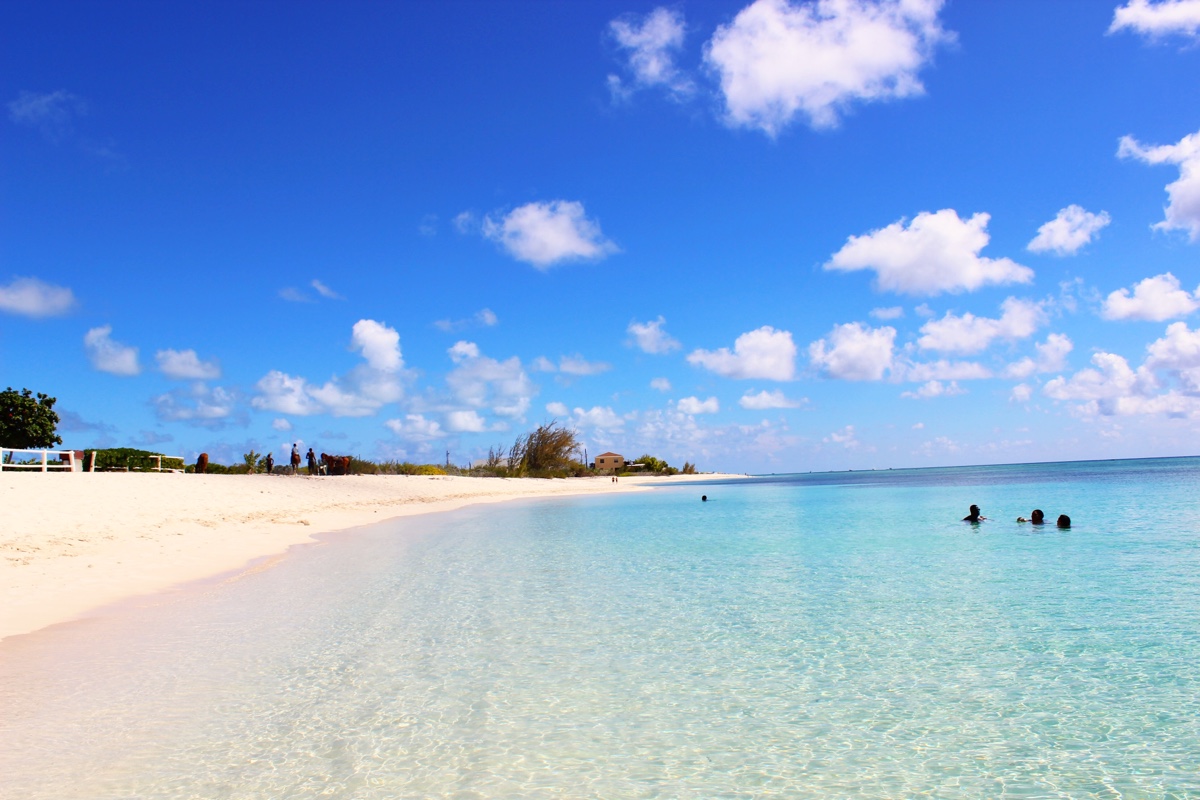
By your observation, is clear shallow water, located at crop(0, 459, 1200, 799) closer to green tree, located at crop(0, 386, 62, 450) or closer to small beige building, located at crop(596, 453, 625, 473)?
green tree, located at crop(0, 386, 62, 450)

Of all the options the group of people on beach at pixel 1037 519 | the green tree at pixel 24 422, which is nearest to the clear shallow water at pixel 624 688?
the group of people on beach at pixel 1037 519

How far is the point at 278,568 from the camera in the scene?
13070 mm

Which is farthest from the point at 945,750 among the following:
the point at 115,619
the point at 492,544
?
the point at 492,544

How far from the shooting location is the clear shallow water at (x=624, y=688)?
4434 mm

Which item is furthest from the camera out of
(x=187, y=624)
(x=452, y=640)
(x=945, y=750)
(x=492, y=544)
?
(x=492, y=544)

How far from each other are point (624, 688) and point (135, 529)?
44.3 ft

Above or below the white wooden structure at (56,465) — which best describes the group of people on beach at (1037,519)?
below

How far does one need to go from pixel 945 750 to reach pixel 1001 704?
119 cm

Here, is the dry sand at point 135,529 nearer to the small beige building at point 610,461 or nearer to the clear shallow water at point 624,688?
the clear shallow water at point 624,688

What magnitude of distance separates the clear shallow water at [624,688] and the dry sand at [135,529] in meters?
1.31

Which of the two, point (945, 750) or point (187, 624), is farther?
point (187, 624)

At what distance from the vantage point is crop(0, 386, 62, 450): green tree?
3631cm

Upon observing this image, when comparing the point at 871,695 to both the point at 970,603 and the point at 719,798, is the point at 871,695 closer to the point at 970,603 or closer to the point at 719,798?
the point at 719,798

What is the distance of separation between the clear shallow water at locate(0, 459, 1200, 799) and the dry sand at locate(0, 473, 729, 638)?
1.31m
